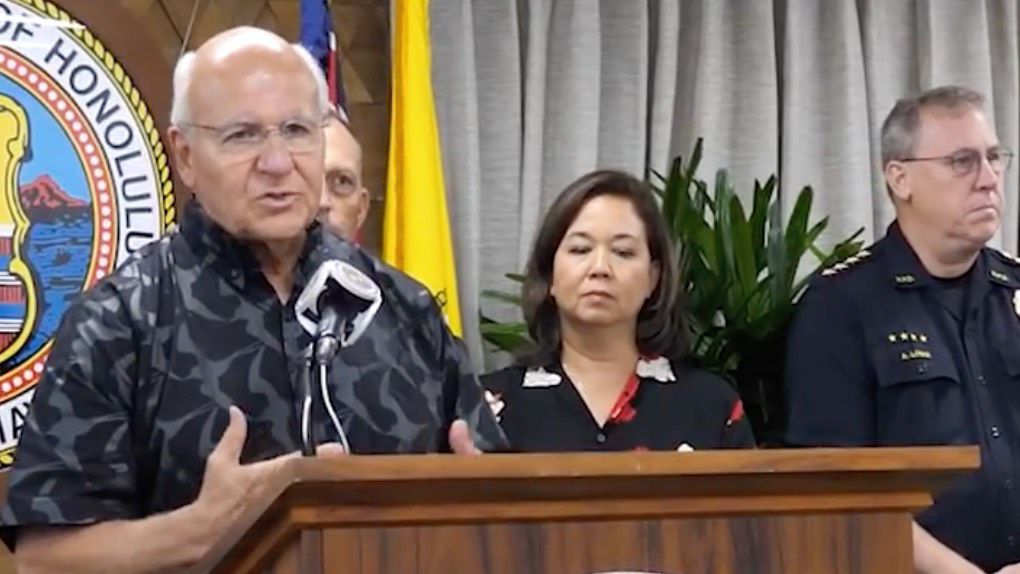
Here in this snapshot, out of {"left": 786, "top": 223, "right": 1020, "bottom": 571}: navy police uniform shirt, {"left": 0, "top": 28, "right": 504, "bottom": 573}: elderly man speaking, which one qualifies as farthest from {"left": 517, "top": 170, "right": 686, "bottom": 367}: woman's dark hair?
{"left": 0, "top": 28, "right": 504, "bottom": 573}: elderly man speaking

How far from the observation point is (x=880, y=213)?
429cm

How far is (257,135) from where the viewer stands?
6.64 ft

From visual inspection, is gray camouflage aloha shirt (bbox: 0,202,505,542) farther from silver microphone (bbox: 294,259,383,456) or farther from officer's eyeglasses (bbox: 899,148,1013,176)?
officer's eyeglasses (bbox: 899,148,1013,176)

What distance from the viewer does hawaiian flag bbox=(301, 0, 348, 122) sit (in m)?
3.62

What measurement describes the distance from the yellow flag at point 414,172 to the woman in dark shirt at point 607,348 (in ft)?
1.73

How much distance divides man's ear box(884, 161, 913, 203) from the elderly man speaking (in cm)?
146

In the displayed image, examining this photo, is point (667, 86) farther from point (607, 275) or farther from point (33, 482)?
point (33, 482)

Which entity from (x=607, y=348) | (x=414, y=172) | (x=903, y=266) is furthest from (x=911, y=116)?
(x=414, y=172)

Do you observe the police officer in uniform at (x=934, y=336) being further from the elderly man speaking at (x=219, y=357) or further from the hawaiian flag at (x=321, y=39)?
the elderly man speaking at (x=219, y=357)

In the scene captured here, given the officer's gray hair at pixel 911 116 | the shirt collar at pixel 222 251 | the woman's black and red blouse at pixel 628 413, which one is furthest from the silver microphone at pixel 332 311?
the officer's gray hair at pixel 911 116

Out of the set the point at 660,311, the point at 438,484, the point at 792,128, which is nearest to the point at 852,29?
the point at 792,128

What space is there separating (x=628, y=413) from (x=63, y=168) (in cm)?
123

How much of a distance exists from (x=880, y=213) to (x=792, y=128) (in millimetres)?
299

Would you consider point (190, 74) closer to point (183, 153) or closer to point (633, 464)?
point (183, 153)
